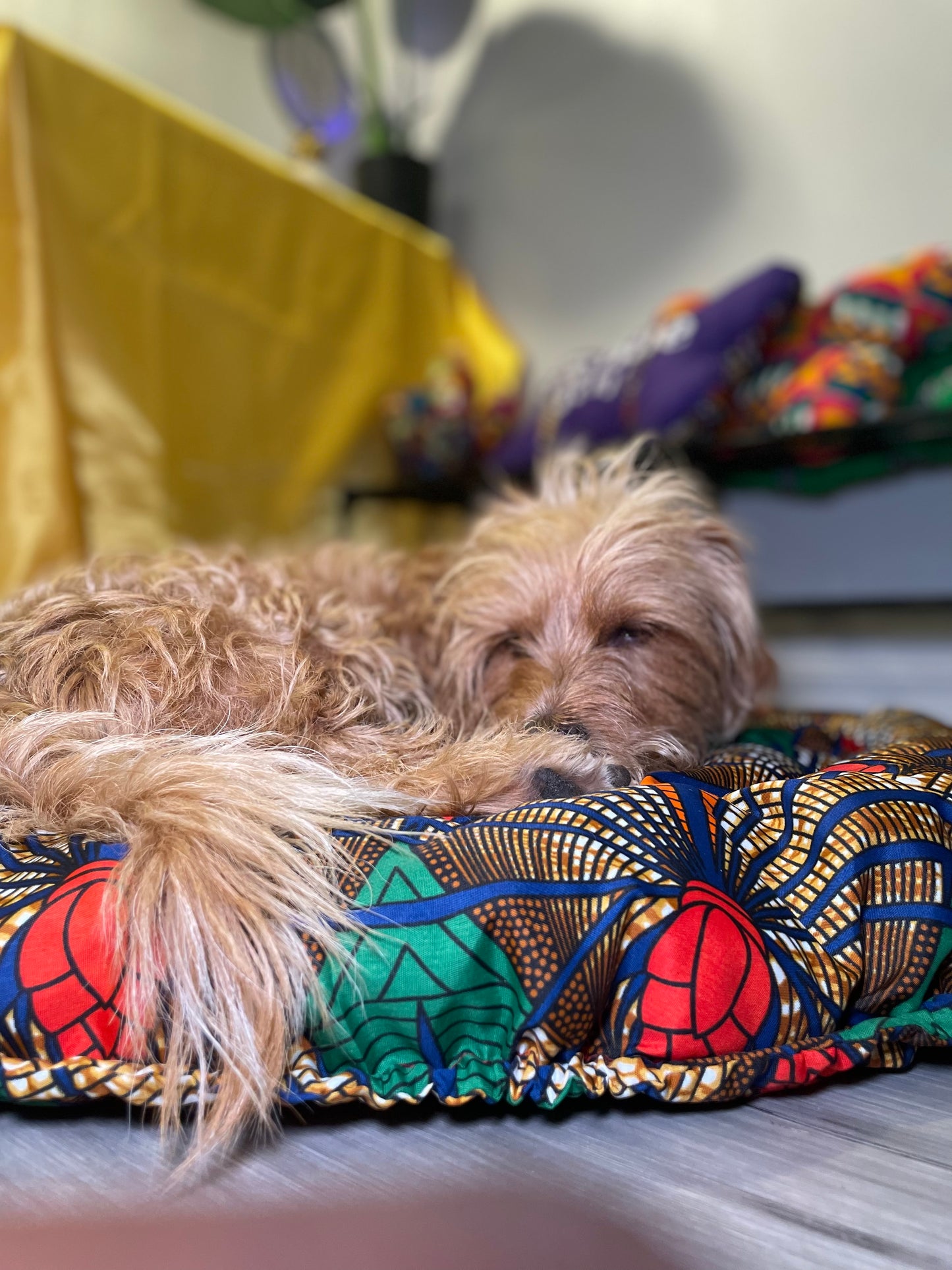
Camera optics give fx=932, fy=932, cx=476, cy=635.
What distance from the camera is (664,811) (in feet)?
3.34

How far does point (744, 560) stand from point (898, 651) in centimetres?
Answer: 165

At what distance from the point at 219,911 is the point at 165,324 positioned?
224 cm

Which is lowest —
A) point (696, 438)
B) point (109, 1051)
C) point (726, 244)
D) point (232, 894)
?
point (109, 1051)

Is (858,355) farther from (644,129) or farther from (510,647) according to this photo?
(644,129)

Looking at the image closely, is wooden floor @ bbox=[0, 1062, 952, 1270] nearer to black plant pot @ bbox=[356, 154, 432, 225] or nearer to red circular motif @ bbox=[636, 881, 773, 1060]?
red circular motif @ bbox=[636, 881, 773, 1060]

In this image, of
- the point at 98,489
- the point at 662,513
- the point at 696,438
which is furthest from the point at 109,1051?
the point at 696,438

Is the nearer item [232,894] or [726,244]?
[232,894]

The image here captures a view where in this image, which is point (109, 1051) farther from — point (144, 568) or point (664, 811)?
point (144, 568)

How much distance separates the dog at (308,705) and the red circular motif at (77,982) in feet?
0.08

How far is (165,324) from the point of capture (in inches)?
104

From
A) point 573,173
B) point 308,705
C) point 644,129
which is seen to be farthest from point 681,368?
point 308,705

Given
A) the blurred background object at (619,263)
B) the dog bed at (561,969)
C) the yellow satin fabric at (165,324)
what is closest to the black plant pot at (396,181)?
the blurred background object at (619,263)

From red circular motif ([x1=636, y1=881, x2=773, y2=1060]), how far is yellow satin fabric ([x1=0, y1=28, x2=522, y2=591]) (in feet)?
6.09

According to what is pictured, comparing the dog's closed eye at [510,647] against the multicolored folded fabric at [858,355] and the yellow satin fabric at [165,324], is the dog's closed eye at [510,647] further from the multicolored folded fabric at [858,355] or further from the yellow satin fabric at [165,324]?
the multicolored folded fabric at [858,355]
